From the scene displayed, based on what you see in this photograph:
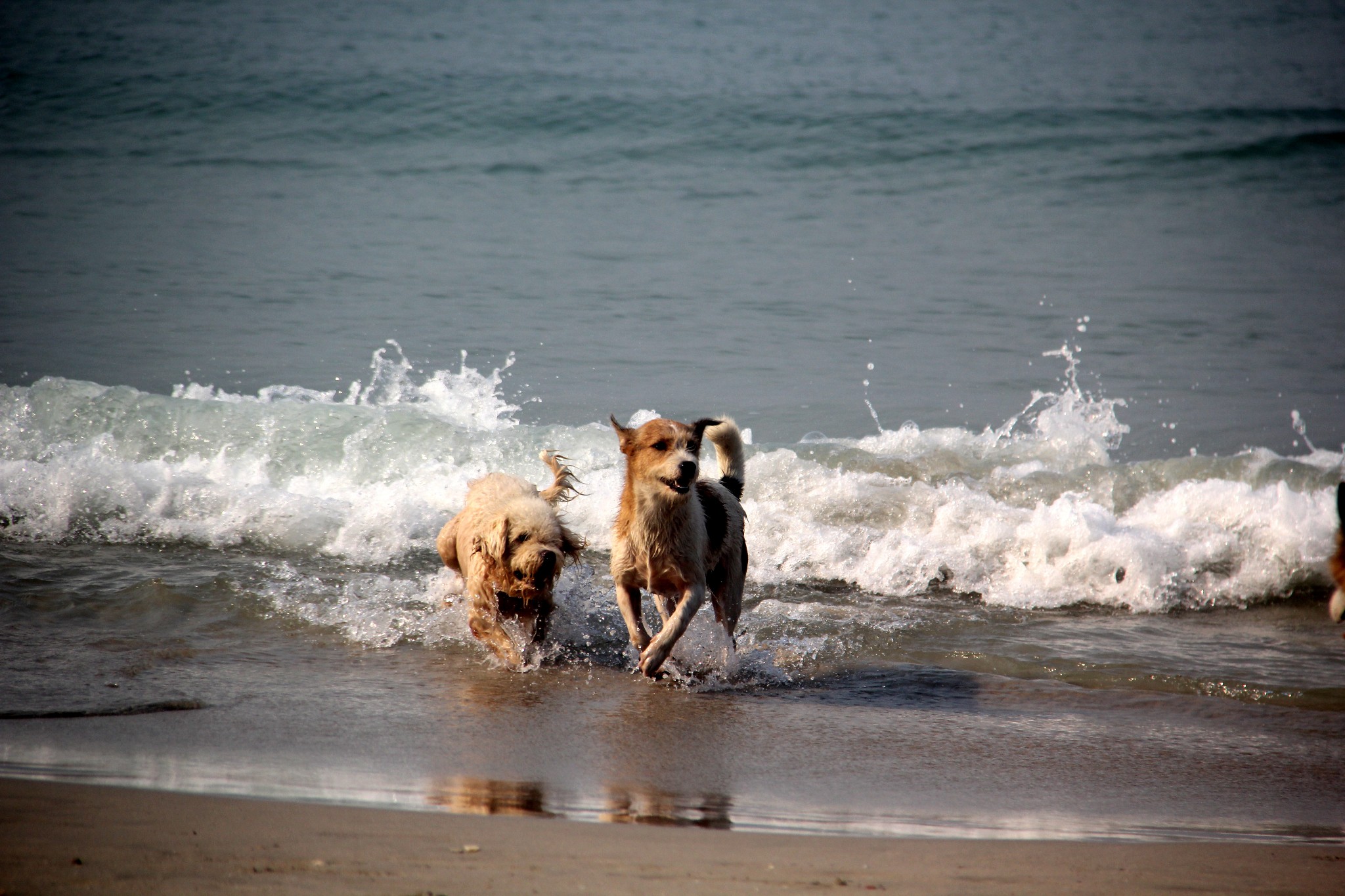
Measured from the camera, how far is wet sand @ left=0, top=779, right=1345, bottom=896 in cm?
276

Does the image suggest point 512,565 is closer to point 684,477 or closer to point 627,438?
point 627,438

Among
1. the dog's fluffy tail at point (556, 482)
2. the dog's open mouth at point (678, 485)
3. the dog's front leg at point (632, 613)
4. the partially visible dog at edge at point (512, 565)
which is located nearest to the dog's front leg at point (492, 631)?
the partially visible dog at edge at point (512, 565)

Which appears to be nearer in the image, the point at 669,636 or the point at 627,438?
the point at 669,636

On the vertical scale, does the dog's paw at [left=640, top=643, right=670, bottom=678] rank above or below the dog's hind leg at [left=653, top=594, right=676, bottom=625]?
below

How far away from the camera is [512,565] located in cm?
579

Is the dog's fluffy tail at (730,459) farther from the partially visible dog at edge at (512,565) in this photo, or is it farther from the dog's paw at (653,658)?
the dog's paw at (653,658)

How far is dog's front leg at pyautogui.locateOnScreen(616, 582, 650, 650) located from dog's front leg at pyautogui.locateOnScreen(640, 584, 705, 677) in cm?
10

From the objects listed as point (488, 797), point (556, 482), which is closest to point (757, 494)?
point (556, 482)

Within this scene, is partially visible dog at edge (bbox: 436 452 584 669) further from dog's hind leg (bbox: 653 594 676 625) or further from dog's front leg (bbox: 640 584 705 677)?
dog's front leg (bbox: 640 584 705 677)

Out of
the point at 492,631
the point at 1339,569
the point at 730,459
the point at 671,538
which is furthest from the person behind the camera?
the point at 730,459

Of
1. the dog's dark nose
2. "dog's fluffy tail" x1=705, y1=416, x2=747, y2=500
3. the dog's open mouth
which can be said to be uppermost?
"dog's fluffy tail" x1=705, y1=416, x2=747, y2=500

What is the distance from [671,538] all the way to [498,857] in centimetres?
272

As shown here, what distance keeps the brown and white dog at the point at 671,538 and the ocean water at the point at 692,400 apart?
287 millimetres

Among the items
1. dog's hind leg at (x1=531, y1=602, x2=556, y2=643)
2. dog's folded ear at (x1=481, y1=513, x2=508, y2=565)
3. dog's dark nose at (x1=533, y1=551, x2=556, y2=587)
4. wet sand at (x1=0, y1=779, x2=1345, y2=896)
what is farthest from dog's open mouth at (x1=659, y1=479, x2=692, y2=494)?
wet sand at (x1=0, y1=779, x2=1345, y2=896)
